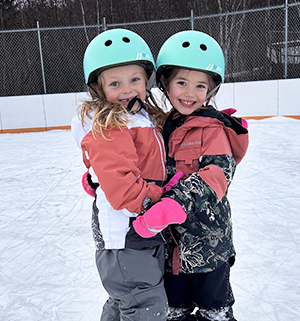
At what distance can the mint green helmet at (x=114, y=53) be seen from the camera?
4.19 feet

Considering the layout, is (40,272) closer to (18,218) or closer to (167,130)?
(18,218)

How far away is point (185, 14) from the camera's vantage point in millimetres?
11922

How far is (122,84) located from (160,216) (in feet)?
1.61

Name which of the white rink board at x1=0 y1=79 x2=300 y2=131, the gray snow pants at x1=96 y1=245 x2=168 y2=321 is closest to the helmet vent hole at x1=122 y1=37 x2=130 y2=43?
the gray snow pants at x1=96 y1=245 x2=168 y2=321

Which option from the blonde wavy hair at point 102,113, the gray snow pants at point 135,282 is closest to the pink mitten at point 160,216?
the gray snow pants at point 135,282

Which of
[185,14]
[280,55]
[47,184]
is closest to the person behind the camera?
[47,184]

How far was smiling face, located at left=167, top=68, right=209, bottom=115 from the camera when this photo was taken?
139cm

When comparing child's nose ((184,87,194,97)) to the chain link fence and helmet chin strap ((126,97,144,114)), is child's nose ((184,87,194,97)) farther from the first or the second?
the chain link fence

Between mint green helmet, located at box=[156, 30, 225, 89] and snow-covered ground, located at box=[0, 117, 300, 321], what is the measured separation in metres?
1.22

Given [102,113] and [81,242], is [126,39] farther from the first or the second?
[81,242]

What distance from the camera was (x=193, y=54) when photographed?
1.33 meters

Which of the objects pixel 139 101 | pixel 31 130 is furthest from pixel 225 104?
pixel 139 101

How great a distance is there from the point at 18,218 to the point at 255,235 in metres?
1.96

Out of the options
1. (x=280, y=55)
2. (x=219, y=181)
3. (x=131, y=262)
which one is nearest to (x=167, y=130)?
(x=219, y=181)
